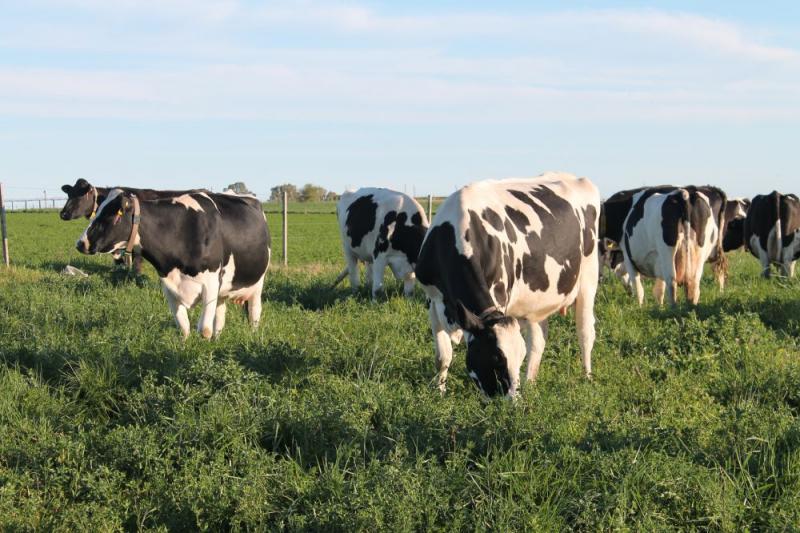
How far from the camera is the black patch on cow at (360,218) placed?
42.1ft

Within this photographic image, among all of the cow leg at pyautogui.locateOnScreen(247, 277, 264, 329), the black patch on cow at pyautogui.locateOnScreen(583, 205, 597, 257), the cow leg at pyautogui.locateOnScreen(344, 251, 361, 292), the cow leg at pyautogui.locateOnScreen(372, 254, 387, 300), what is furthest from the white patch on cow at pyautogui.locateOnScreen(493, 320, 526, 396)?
the cow leg at pyautogui.locateOnScreen(344, 251, 361, 292)

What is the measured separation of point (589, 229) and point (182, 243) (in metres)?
4.16

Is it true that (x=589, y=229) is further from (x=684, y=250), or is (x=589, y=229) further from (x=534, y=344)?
(x=684, y=250)

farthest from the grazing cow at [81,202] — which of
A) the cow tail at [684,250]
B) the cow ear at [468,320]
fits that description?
the cow ear at [468,320]

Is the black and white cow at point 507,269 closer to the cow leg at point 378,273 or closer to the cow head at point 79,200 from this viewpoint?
the cow leg at point 378,273

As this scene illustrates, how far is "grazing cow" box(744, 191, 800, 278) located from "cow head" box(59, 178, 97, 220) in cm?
1276

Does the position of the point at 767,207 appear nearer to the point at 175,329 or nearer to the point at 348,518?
the point at 175,329

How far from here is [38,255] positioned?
23703 millimetres

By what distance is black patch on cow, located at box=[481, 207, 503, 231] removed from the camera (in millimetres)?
6664

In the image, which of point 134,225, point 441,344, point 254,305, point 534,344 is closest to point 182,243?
point 134,225

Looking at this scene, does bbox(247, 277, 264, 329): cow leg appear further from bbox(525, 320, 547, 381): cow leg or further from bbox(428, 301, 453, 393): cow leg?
bbox(525, 320, 547, 381): cow leg

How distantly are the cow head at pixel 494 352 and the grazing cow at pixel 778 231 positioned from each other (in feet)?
33.7

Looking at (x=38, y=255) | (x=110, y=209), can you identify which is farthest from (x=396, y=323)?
(x=38, y=255)

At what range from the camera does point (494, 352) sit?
550 centimetres
